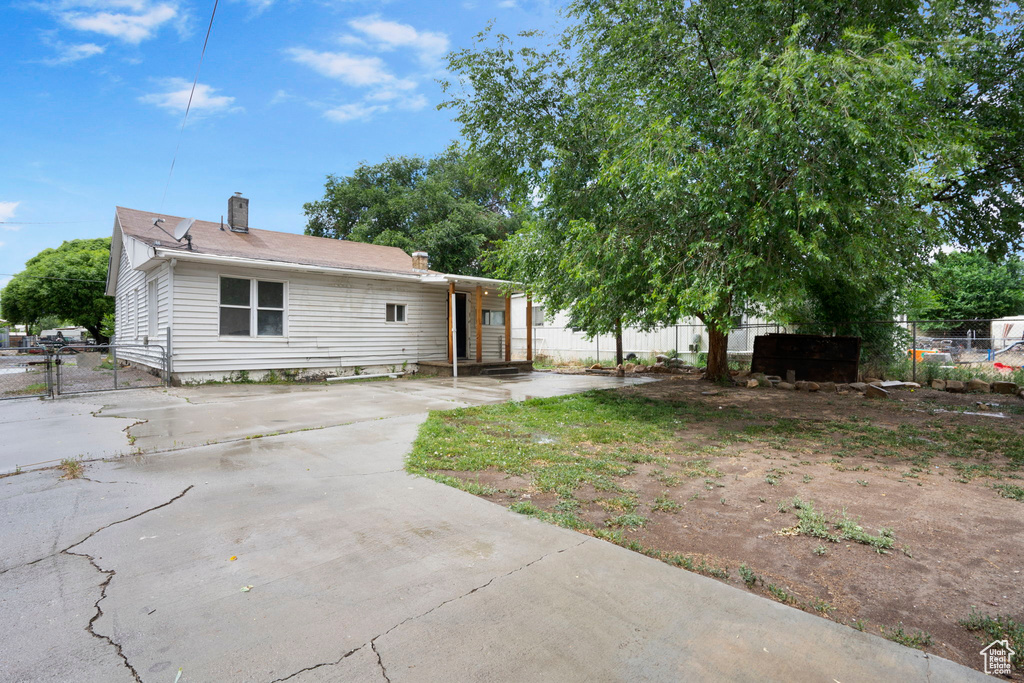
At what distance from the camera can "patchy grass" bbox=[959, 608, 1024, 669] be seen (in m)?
2.11

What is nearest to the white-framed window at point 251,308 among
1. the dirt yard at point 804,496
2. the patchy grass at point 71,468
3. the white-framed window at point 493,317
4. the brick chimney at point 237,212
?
the brick chimney at point 237,212

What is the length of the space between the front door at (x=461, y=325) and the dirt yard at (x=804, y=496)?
8377 mm

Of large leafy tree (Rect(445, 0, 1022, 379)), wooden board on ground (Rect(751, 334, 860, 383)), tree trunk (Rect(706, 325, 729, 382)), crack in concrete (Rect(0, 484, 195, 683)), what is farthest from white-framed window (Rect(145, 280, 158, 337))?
wooden board on ground (Rect(751, 334, 860, 383))

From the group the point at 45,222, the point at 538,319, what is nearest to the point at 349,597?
the point at 538,319

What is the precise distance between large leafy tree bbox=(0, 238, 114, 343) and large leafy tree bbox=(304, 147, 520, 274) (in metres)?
12.1

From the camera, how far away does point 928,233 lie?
6.94 metres

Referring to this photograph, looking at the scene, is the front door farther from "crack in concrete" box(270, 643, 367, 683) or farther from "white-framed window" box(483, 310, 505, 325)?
"crack in concrete" box(270, 643, 367, 683)

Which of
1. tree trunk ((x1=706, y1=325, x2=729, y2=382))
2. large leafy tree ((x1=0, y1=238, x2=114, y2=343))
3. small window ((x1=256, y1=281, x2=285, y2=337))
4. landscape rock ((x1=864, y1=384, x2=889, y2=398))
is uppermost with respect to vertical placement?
large leafy tree ((x1=0, y1=238, x2=114, y2=343))

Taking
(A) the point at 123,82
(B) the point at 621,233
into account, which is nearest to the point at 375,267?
(A) the point at 123,82

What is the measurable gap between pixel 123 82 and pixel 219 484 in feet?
45.1

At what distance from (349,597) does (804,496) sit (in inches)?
138

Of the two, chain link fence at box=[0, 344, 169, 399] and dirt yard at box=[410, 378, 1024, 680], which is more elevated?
chain link fence at box=[0, 344, 169, 399]

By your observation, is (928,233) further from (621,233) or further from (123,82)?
(123,82)

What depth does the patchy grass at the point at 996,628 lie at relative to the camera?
211 centimetres
